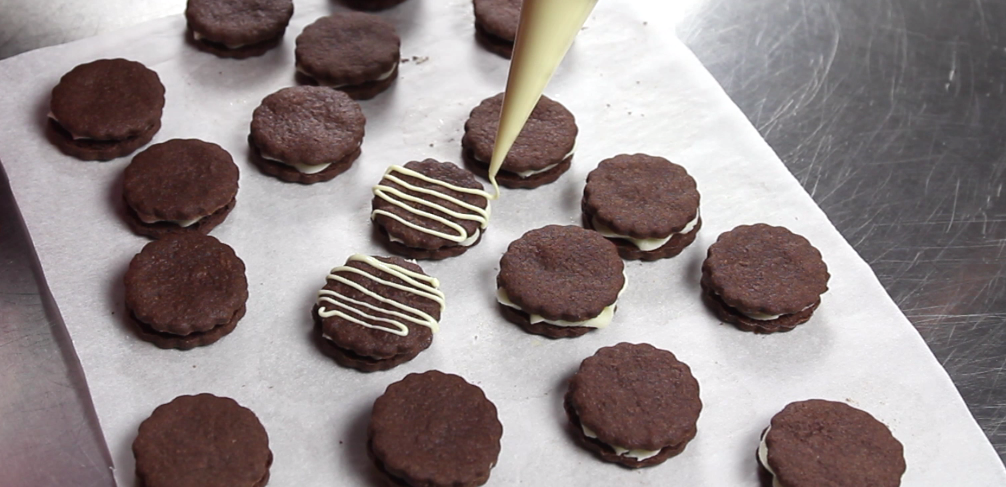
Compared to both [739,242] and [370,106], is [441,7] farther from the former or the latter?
[739,242]

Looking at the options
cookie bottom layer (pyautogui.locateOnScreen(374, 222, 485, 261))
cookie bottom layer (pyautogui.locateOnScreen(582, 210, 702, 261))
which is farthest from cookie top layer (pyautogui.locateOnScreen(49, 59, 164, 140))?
cookie bottom layer (pyautogui.locateOnScreen(582, 210, 702, 261))

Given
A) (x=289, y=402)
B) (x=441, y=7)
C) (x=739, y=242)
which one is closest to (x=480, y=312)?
(x=289, y=402)

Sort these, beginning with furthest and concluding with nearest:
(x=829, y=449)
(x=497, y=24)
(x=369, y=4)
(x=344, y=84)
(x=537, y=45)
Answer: (x=369, y=4) < (x=497, y=24) < (x=344, y=84) < (x=829, y=449) < (x=537, y=45)

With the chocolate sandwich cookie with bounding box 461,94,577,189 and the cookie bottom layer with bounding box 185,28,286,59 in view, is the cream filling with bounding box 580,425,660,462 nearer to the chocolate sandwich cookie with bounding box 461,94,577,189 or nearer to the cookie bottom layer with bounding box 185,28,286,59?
the chocolate sandwich cookie with bounding box 461,94,577,189

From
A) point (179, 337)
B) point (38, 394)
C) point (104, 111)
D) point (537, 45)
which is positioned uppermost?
point (537, 45)

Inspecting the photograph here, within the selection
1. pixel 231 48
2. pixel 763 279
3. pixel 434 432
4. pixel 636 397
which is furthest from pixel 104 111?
pixel 763 279

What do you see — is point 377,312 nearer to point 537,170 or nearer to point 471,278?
point 471,278
